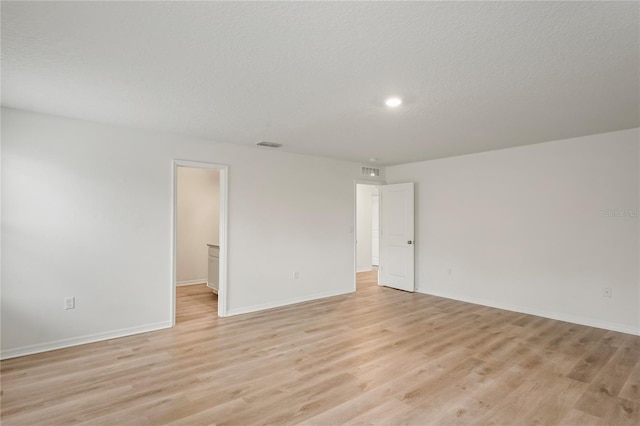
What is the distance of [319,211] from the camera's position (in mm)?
5805

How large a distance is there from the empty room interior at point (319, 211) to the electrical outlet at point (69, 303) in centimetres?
1

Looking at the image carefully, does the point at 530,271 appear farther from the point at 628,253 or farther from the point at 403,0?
the point at 403,0

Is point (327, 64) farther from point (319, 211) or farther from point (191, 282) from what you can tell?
point (191, 282)

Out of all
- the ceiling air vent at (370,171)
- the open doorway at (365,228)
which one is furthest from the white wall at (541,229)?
the open doorway at (365,228)

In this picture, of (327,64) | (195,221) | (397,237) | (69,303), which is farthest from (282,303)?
(327,64)

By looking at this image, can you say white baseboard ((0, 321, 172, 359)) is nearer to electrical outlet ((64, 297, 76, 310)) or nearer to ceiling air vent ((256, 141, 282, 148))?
electrical outlet ((64, 297, 76, 310))

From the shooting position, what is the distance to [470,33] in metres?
1.91

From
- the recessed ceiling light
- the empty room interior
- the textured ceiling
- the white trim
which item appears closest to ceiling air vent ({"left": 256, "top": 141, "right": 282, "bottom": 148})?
the empty room interior

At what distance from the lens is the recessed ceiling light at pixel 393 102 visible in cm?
297

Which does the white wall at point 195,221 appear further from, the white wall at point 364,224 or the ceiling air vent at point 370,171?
the white wall at point 364,224

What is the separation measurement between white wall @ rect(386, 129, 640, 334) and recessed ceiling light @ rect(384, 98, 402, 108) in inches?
114

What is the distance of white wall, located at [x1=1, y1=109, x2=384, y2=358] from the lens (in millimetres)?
3328

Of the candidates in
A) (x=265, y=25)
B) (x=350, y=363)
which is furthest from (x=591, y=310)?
(x=265, y=25)

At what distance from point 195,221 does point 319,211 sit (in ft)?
9.46
